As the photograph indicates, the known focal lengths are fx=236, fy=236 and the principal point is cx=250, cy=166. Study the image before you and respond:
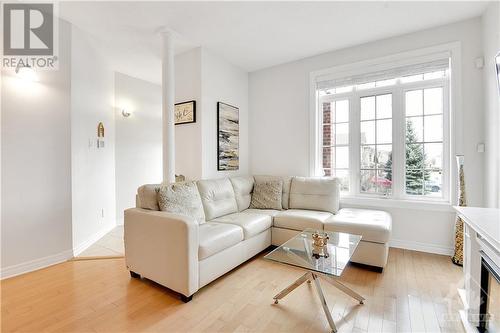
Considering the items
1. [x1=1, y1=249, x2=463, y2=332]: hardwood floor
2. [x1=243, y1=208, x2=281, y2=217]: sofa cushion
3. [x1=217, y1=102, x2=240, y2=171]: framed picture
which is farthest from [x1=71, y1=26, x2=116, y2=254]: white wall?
[x1=243, y1=208, x2=281, y2=217]: sofa cushion

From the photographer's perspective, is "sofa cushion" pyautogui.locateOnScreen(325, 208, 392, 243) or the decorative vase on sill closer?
"sofa cushion" pyautogui.locateOnScreen(325, 208, 392, 243)

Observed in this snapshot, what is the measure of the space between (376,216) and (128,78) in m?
4.54

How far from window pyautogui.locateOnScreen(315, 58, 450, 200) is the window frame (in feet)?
0.04

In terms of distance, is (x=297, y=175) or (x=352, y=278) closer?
(x=352, y=278)

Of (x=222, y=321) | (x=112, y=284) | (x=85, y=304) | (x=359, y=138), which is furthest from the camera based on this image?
(x=359, y=138)

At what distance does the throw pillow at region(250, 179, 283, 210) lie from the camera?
341 cm

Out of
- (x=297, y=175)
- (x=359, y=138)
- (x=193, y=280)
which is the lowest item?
(x=193, y=280)

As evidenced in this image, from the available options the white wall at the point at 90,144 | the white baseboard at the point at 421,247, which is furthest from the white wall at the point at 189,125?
the white baseboard at the point at 421,247

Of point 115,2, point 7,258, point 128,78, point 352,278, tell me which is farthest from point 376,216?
point 128,78

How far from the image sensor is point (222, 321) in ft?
5.54

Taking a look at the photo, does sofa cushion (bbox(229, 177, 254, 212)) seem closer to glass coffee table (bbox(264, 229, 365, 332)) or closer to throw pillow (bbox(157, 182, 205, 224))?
throw pillow (bbox(157, 182, 205, 224))

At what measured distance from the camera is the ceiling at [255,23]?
2.44 metres

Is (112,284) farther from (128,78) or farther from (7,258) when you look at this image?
(128,78)

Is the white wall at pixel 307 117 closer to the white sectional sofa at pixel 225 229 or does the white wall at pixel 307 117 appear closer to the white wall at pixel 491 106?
the white wall at pixel 491 106
